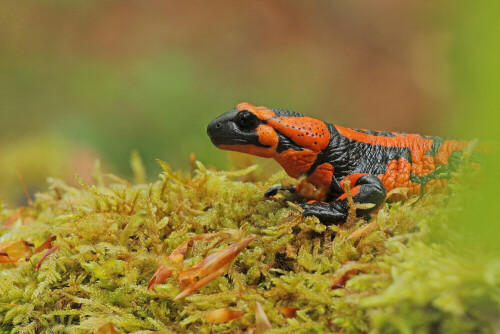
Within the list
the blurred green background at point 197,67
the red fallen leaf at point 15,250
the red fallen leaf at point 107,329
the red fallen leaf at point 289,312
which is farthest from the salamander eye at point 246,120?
the blurred green background at point 197,67

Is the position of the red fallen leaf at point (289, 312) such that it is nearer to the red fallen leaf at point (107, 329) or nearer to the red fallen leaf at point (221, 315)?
the red fallen leaf at point (221, 315)

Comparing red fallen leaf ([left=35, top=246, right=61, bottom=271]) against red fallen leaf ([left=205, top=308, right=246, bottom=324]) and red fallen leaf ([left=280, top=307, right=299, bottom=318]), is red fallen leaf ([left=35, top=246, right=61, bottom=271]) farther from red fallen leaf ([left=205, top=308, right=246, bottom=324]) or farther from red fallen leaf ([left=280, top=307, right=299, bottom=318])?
red fallen leaf ([left=280, top=307, right=299, bottom=318])

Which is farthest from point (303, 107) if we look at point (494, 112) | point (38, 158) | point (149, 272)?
point (494, 112)

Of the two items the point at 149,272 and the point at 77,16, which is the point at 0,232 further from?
the point at 77,16

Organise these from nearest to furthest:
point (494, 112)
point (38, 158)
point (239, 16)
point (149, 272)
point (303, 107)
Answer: point (494, 112)
point (149, 272)
point (38, 158)
point (303, 107)
point (239, 16)

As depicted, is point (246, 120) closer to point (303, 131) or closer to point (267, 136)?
point (267, 136)

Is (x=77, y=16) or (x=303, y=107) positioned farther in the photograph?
(x=77, y=16)

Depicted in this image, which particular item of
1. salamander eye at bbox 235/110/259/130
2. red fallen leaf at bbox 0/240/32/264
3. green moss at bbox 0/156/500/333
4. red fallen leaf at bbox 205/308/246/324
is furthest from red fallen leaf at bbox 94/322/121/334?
salamander eye at bbox 235/110/259/130
